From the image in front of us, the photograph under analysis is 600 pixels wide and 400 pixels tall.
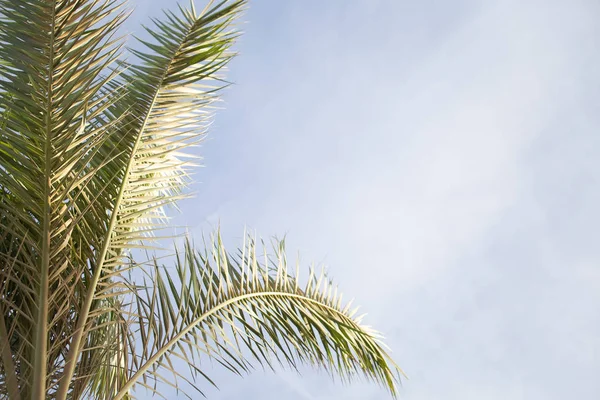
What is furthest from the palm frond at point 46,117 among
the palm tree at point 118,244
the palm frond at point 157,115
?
the palm frond at point 157,115

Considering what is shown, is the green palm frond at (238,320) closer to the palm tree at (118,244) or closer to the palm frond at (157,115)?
the palm tree at (118,244)

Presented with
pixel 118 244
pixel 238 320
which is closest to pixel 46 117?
pixel 118 244

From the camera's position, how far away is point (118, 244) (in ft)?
9.53

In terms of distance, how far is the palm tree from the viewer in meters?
2.36

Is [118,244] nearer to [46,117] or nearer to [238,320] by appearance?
[238,320]

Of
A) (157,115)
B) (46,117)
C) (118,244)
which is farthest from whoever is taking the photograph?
(157,115)

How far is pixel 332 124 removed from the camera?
2623cm

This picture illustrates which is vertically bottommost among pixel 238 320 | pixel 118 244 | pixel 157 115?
pixel 238 320

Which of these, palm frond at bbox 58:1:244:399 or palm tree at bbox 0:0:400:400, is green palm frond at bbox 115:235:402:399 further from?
palm frond at bbox 58:1:244:399

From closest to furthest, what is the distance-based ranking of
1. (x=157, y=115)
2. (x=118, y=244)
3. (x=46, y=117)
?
(x=46, y=117)
(x=118, y=244)
(x=157, y=115)

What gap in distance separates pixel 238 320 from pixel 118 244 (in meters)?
0.66

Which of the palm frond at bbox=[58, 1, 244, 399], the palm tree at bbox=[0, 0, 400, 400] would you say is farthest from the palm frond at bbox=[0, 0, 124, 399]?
the palm frond at bbox=[58, 1, 244, 399]

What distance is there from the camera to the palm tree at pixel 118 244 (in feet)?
7.73

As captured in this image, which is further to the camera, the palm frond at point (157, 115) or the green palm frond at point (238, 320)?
the palm frond at point (157, 115)
